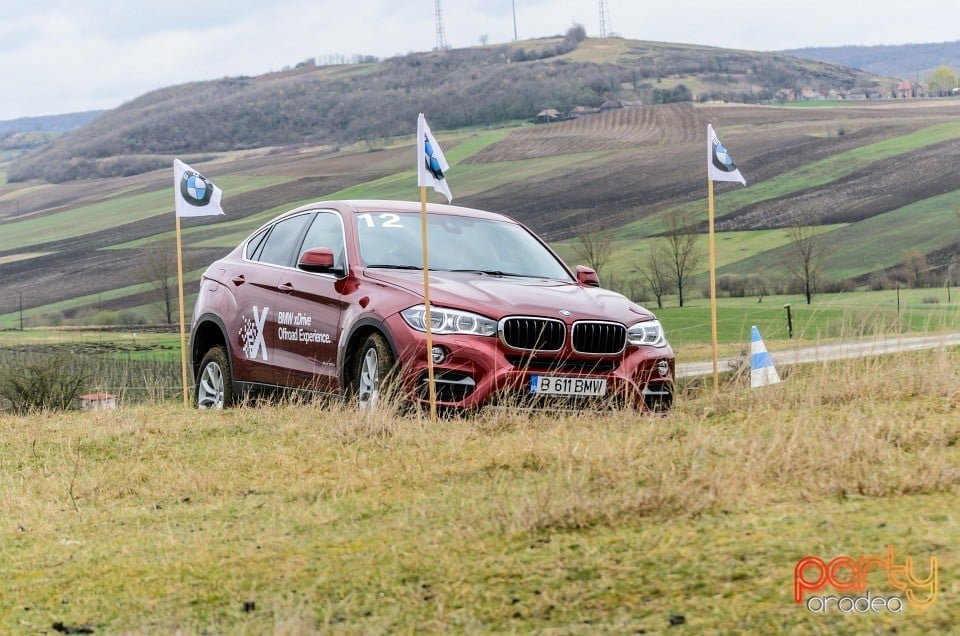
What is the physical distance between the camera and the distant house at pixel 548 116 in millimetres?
148625

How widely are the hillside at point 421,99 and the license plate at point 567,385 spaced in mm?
146079

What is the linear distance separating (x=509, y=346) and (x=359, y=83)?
190m

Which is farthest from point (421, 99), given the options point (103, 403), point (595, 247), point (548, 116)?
point (103, 403)

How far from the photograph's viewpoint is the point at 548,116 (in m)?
149

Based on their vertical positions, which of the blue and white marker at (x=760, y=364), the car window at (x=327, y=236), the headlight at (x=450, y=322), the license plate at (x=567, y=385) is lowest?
the blue and white marker at (x=760, y=364)

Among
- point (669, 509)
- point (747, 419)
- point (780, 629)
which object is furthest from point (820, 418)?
point (780, 629)

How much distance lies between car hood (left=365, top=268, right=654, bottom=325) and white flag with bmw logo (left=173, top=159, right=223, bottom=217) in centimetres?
649

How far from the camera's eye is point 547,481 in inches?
238

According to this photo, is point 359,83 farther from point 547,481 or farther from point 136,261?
point 547,481

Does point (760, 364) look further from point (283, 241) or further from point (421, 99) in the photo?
point (421, 99)

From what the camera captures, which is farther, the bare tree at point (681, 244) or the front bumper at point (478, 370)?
the bare tree at point (681, 244)

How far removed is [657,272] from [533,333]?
235ft

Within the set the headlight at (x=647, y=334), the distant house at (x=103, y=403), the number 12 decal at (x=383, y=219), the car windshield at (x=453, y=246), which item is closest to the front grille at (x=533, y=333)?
the headlight at (x=647, y=334)

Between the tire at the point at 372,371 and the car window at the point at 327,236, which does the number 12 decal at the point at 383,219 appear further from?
the tire at the point at 372,371
